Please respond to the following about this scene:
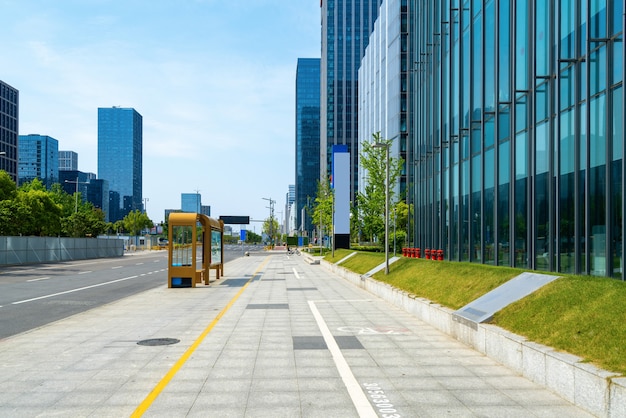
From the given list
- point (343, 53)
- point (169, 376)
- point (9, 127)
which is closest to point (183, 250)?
point (169, 376)

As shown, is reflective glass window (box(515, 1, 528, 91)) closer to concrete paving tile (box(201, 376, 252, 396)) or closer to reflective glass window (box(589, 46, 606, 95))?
reflective glass window (box(589, 46, 606, 95))

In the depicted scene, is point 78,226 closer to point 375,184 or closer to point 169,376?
point 375,184

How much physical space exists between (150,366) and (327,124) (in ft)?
526

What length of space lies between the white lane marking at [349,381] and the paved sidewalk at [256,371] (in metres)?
0.01

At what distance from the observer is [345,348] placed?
10750mm

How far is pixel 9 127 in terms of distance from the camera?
→ 11575cm

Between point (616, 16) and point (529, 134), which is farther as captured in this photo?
point (529, 134)

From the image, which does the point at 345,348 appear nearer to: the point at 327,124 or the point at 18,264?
the point at 18,264

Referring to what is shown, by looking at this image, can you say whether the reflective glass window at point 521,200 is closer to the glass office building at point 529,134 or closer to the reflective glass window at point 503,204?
the glass office building at point 529,134

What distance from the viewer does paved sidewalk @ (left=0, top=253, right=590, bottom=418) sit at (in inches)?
269

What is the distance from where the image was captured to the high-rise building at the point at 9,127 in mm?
112081

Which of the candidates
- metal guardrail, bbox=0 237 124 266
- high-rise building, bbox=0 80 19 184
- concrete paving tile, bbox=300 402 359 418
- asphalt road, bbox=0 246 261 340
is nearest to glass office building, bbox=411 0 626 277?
concrete paving tile, bbox=300 402 359 418

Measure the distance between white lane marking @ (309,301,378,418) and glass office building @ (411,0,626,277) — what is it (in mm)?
7977

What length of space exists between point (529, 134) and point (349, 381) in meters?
14.8
